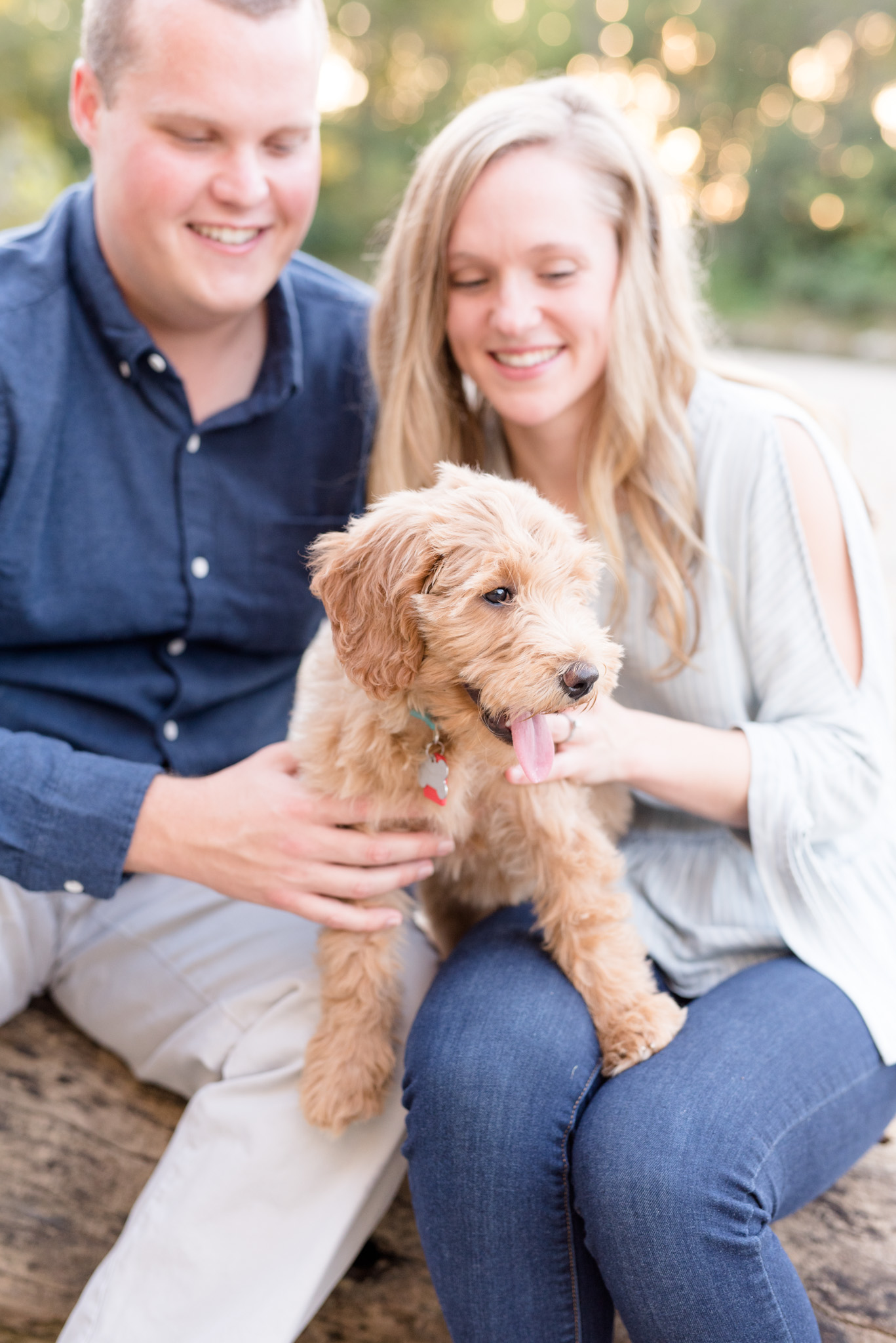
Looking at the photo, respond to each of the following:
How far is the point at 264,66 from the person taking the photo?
95.3 inches

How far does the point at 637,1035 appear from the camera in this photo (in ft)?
7.14

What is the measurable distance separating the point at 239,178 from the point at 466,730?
4.88ft

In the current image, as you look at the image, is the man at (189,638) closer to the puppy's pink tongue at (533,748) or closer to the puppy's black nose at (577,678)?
the puppy's pink tongue at (533,748)

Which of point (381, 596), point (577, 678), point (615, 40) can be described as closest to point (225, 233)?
point (381, 596)

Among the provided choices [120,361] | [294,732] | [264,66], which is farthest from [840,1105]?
[264,66]

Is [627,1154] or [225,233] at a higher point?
[225,233]

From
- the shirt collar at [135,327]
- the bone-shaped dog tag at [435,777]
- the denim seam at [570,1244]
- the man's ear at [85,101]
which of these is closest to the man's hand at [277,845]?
the bone-shaped dog tag at [435,777]

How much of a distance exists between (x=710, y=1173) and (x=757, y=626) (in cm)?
126

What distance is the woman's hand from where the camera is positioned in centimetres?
231

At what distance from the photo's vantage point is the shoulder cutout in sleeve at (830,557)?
97.4 inches

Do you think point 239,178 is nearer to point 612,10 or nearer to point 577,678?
point 577,678

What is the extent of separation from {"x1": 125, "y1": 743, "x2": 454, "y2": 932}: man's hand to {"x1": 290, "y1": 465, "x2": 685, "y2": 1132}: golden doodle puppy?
64mm

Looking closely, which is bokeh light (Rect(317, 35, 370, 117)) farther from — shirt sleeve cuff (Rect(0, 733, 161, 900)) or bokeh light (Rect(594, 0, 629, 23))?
shirt sleeve cuff (Rect(0, 733, 161, 900))

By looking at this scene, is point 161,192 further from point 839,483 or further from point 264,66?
point 839,483
